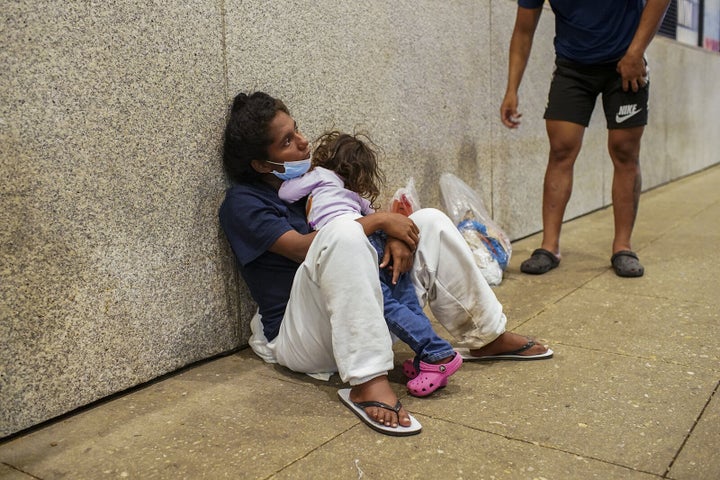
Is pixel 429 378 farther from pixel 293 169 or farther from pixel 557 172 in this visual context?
pixel 557 172

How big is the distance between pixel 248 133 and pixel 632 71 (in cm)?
218

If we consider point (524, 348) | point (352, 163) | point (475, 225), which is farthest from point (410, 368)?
point (475, 225)

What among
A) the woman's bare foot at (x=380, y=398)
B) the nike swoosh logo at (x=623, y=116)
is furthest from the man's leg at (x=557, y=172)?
the woman's bare foot at (x=380, y=398)

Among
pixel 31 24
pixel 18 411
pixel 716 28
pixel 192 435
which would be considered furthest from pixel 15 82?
pixel 716 28

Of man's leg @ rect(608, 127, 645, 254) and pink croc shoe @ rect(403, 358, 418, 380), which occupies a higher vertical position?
man's leg @ rect(608, 127, 645, 254)

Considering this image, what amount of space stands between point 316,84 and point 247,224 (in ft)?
3.04

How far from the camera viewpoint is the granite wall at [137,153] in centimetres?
213

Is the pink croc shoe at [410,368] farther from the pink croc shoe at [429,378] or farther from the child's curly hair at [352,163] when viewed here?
the child's curly hair at [352,163]

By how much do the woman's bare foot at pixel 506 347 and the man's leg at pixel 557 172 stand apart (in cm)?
160

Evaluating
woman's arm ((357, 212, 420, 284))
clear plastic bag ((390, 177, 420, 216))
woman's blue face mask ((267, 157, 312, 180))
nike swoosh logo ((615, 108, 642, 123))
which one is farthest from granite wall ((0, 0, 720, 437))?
nike swoosh logo ((615, 108, 642, 123))

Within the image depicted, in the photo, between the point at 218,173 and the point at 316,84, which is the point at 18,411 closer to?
the point at 218,173

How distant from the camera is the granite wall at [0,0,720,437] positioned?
2.13 meters

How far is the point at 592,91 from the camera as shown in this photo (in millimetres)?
4020

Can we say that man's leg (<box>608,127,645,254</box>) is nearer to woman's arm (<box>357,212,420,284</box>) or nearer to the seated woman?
the seated woman
